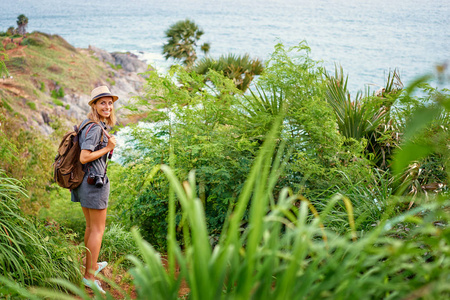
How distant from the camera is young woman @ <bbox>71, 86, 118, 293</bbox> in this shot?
8.86 ft

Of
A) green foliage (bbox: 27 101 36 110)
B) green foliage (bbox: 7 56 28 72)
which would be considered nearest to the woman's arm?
green foliage (bbox: 27 101 36 110)

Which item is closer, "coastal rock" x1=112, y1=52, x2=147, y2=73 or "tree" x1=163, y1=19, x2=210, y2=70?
"tree" x1=163, y1=19, x2=210, y2=70

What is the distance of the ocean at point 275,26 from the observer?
2534 cm

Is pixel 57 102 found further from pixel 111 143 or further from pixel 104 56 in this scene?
pixel 111 143

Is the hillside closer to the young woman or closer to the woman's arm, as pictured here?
the young woman

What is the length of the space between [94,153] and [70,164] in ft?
0.70

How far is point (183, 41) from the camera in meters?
15.3

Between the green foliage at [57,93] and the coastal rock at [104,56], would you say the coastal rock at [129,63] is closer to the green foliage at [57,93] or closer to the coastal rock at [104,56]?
the coastal rock at [104,56]

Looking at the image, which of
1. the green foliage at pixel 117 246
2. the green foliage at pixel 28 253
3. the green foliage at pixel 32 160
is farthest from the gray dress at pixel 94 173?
the green foliage at pixel 32 160

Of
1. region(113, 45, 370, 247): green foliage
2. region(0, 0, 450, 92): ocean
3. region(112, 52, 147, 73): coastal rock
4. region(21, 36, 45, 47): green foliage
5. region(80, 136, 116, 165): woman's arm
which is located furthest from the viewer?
region(0, 0, 450, 92): ocean

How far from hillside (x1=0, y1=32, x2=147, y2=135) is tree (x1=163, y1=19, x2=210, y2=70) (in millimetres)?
2559

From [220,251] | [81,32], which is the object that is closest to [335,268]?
[220,251]

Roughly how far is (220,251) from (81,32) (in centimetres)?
3980

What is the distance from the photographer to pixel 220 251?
105 centimetres
